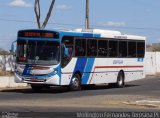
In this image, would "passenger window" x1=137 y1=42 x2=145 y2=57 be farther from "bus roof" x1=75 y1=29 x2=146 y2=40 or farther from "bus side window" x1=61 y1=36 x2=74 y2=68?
"bus side window" x1=61 y1=36 x2=74 y2=68

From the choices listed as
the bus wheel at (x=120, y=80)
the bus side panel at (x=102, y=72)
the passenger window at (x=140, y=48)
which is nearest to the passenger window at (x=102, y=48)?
the bus side panel at (x=102, y=72)

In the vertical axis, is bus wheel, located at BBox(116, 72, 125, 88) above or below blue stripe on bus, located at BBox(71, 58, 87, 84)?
below

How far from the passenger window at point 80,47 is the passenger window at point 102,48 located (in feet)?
5.00

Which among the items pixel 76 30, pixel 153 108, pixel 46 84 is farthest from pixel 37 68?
pixel 153 108

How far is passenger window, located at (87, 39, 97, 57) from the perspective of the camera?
31.0 meters

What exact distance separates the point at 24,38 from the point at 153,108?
985 cm

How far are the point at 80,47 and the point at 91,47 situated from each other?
1.10 m

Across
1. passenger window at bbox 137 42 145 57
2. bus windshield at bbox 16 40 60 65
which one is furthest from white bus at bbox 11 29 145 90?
passenger window at bbox 137 42 145 57

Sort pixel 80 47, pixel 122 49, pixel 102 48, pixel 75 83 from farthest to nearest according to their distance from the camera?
pixel 122 49
pixel 102 48
pixel 75 83
pixel 80 47

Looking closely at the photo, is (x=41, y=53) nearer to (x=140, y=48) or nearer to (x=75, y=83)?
(x=75, y=83)

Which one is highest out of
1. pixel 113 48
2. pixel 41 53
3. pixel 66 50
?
pixel 66 50

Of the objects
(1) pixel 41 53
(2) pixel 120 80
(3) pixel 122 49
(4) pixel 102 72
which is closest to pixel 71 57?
(1) pixel 41 53

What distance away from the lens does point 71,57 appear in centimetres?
2956

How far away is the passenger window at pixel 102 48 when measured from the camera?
3198 centimetres
